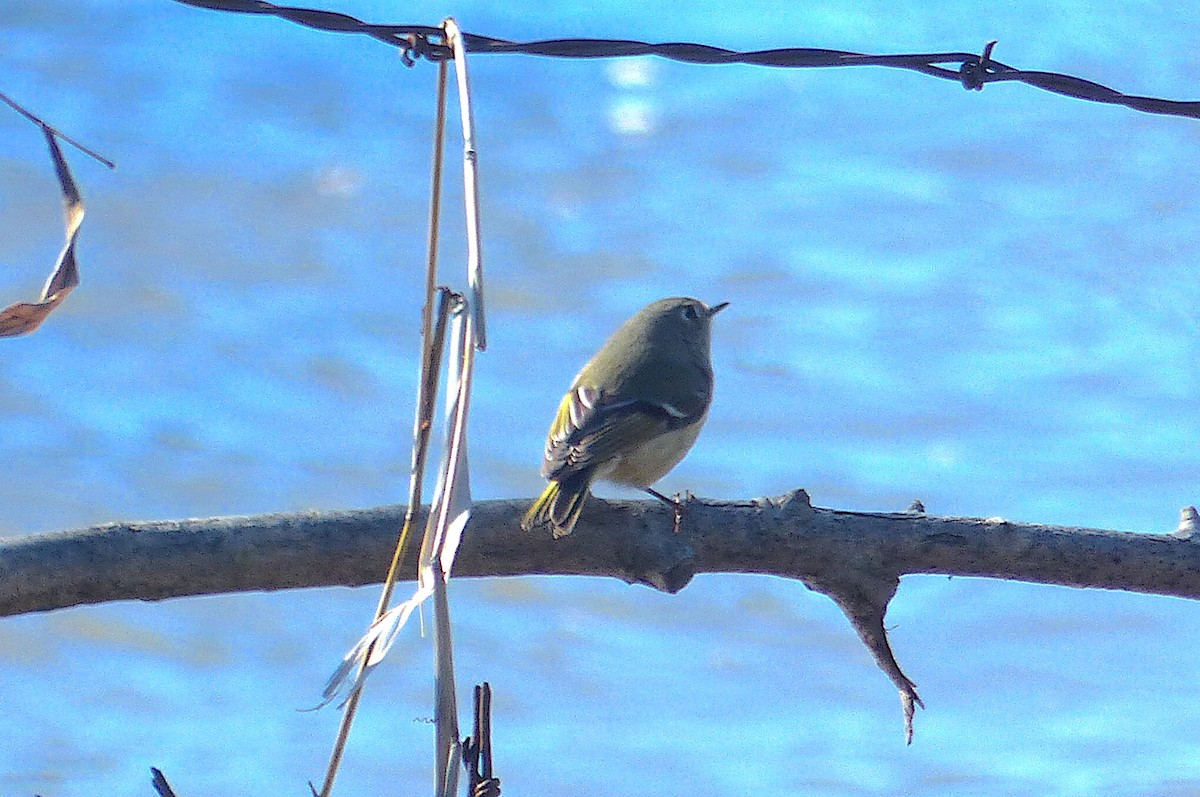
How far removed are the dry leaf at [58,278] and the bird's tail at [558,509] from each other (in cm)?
66

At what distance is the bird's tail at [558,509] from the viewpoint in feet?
5.43

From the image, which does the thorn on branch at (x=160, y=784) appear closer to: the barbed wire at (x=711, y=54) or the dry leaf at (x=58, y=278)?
the dry leaf at (x=58, y=278)

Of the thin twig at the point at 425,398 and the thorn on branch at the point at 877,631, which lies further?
the thorn on branch at the point at 877,631

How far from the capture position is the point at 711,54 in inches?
63.1

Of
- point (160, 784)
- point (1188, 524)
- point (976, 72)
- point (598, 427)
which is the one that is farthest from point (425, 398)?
point (598, 427)

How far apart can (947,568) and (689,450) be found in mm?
1266

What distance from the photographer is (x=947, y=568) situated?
5.43ft

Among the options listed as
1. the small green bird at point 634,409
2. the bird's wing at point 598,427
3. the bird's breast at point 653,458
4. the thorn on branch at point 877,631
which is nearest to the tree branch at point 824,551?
the thorn on branch at point 877,631

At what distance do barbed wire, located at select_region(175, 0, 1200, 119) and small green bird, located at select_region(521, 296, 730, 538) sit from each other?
0.90 m

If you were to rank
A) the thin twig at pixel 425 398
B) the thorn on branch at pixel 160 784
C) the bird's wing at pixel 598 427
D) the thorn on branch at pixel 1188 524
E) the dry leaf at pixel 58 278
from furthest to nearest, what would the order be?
1. the bird's wing at pixel 598 427
2. the thorn on branch at pixel 1188 524
3. the dry leaf at pixel 58 278
4. the thin twig at pixel 425 398
5. the thorn on branch at pixel 160 784

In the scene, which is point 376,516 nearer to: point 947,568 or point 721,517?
point 721,517

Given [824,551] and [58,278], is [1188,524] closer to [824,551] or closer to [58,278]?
[824,551]

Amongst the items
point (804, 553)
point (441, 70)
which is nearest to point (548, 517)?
point (804, 553)

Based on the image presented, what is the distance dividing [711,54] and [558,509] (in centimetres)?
69
